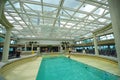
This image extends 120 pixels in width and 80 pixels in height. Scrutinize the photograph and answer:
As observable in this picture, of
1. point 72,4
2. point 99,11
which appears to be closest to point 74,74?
point 72,4

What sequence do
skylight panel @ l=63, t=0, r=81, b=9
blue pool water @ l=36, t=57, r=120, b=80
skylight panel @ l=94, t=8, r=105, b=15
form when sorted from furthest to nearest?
skylight panel @ l=94, t=8, r=105, b=15, skylight panel @ l=63, t=0, r=81, b=9, blue pool water @ l=36, t=57, r=120, b=80

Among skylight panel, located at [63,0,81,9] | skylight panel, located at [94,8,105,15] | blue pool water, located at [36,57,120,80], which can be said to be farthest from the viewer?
skylight panel, located at [94,8,105,15]

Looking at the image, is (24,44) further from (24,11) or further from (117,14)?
(117,14)

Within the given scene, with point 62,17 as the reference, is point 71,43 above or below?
below

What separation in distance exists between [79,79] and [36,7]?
7851mm

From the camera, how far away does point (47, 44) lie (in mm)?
26297

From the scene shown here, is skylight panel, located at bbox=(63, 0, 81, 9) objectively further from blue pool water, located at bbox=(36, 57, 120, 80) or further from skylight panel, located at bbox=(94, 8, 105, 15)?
blue pool water, located at bbox=(36, 57, 120, 80)

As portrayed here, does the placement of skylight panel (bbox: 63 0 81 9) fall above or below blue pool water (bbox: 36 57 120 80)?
above

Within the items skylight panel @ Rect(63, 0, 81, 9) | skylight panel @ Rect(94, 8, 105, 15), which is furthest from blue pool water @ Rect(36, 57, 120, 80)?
skylight panel @ Rect(94, 8, 105, 15)

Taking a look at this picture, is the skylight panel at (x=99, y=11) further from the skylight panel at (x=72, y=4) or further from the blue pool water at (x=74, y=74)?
the blue pool water at (x=74, y=74)

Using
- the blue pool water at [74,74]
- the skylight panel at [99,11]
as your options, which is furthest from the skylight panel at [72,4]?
the blue pool water at [74,74]

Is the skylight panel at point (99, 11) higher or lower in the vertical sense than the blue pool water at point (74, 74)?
higher

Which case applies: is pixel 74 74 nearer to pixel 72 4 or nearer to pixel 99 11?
pixel 72 4

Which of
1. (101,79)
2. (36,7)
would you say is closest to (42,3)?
(36,7)
